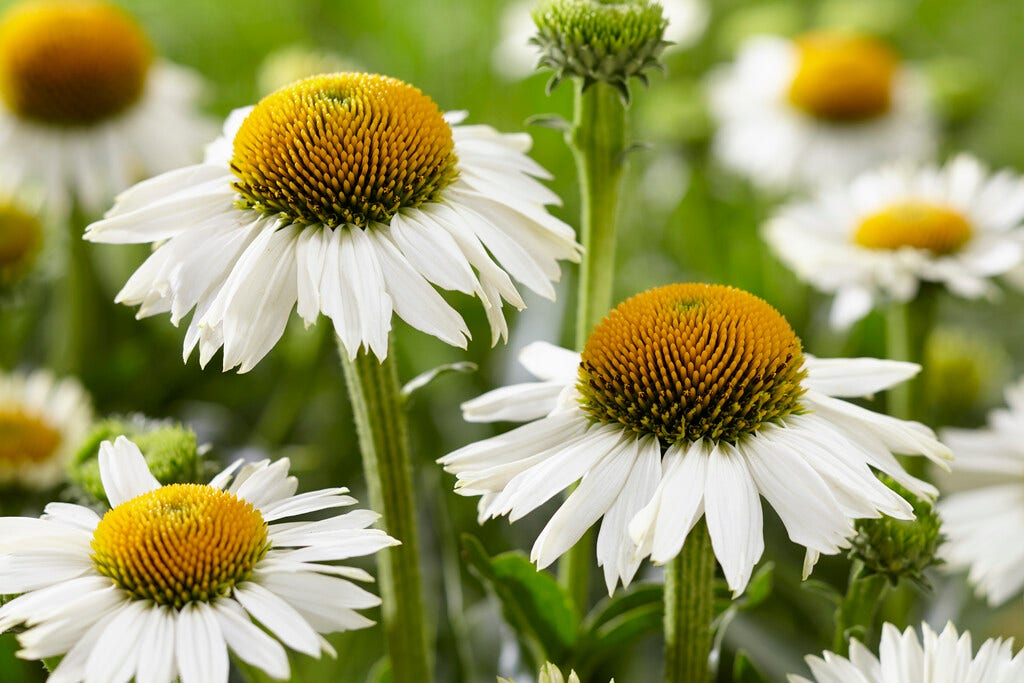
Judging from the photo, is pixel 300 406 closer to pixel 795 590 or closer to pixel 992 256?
pixel 795 590

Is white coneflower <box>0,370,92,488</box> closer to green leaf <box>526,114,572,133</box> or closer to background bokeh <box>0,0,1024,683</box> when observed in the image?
background bokeh <box>0,0,1024,683</box>

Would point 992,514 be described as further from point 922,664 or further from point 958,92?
point 958,92

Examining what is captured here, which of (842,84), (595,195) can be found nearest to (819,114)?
(842,84)

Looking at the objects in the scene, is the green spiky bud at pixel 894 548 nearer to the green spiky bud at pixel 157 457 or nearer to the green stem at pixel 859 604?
the green stem at pixel 859 604

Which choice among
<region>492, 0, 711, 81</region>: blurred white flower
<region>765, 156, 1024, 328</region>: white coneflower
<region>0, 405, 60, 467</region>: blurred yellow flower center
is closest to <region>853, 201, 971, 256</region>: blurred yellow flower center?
<region>765, 156, 1024, 328</region>: white coneflower

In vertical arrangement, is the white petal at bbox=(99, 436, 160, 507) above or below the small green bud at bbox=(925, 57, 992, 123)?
below
